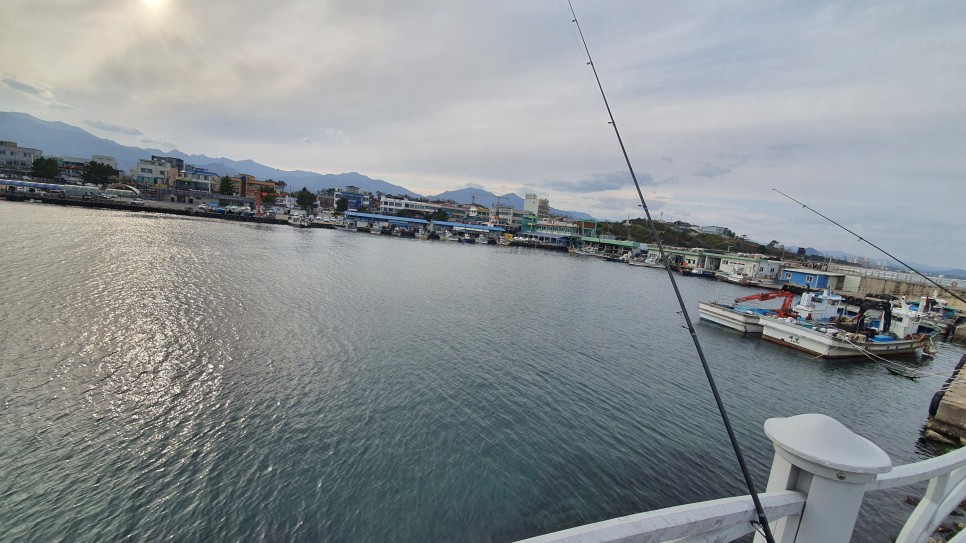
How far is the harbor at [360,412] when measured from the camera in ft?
22.0

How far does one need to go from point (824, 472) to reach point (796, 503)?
0.20 metres

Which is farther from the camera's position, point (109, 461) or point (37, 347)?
point (37, 347)

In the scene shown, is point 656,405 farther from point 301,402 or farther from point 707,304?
point 707,304

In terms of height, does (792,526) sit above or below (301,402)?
above

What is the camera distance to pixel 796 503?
5.81 ft

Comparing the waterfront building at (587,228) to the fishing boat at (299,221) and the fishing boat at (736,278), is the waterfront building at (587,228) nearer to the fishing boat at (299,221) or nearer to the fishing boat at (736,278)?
the fishing boat at (736,278)

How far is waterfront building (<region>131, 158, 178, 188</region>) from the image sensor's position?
9094cm

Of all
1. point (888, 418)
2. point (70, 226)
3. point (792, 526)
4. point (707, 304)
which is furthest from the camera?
point (70, 226)

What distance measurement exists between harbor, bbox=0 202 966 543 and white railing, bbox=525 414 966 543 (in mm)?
5736

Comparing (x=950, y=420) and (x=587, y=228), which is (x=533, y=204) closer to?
(x=587, y=228)

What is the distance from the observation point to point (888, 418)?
13.2 m

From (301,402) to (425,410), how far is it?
3.03 m

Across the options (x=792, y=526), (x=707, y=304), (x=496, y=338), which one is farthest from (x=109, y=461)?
(x=707, y=304)

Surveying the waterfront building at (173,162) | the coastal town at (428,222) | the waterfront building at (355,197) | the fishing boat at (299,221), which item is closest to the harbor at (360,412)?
the coastal town at (428,222)
